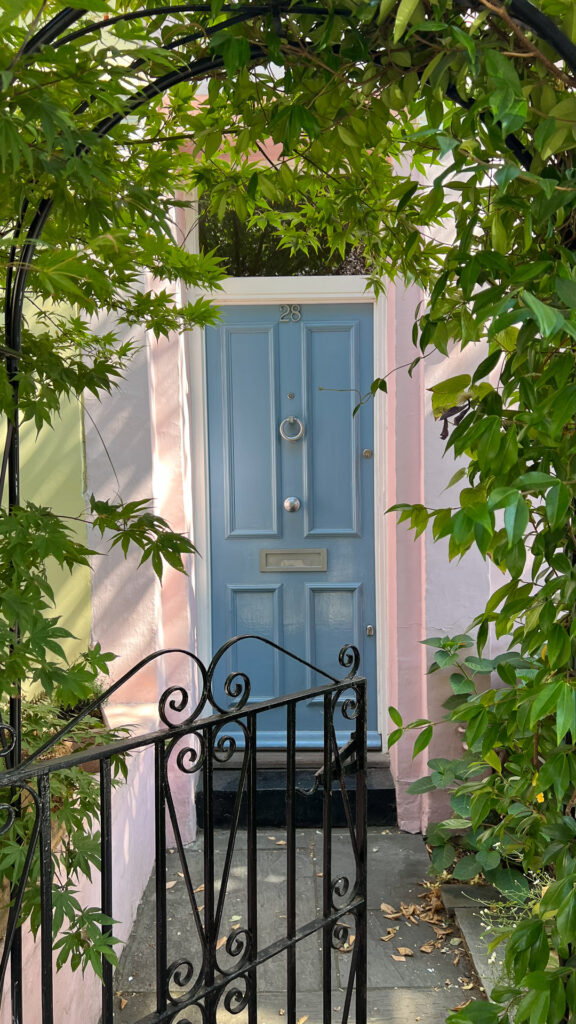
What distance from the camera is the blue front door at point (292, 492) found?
4031 mm

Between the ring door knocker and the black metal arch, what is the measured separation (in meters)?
2.33

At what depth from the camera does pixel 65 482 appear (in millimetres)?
3598

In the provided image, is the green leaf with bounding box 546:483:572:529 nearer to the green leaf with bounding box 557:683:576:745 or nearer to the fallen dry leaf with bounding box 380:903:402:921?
the green leaf with bounding box 557:683:576:745

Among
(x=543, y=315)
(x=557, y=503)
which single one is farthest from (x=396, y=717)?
(x=543, y=315)

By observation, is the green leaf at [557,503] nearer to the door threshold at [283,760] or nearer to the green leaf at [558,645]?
the green leaf at [558,645]

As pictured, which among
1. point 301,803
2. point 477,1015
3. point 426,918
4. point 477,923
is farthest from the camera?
point 301,803

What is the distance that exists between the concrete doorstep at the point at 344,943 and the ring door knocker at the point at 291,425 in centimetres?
172

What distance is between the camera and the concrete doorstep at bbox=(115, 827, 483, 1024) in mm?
2656

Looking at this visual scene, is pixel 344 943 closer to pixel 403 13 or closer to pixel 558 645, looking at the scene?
pixel 558 645

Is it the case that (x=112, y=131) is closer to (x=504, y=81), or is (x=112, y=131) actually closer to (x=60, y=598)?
(x=504, y=81)

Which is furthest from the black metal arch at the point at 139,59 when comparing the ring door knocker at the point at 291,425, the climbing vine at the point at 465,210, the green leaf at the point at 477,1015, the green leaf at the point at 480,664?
the ring door knocker at the point at 291,425

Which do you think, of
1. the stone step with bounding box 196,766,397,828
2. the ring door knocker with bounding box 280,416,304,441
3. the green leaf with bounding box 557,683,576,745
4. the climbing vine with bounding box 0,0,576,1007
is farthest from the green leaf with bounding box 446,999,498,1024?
the ring door knocker with bounding box 280,416,304,441

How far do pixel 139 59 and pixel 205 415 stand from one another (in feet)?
8.88

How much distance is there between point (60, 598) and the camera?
142 inches
